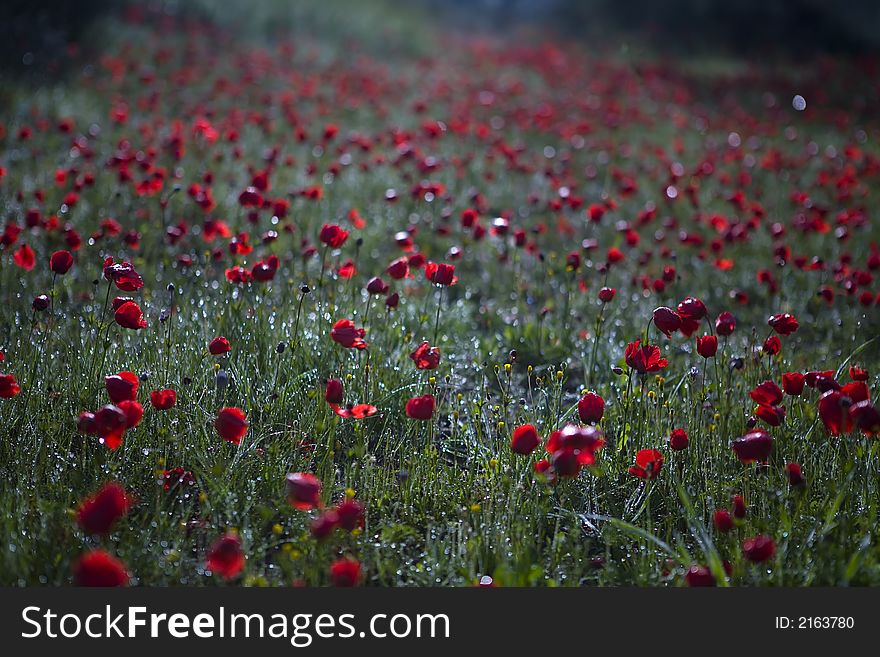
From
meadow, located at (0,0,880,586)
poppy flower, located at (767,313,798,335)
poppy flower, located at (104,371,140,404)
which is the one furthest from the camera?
poppy flower, located at (767,313,798,335)

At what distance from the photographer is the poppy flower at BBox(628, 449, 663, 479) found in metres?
2.33

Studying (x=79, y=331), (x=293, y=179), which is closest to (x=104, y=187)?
(x=293, y=179)

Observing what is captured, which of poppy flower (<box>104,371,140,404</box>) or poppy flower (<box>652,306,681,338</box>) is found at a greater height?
poppy flower (<box>652,306,681,338</box>)

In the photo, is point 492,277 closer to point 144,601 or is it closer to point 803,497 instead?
point 803,497

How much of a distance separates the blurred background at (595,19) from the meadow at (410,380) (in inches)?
207

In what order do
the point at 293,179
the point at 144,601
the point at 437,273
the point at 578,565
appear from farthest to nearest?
the point at 293,179, the point at 437,273, the point at 578,565, the point at 144,601

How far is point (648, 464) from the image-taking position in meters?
2.36

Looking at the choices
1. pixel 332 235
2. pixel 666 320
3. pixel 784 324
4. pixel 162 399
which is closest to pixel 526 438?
pixel 666 320

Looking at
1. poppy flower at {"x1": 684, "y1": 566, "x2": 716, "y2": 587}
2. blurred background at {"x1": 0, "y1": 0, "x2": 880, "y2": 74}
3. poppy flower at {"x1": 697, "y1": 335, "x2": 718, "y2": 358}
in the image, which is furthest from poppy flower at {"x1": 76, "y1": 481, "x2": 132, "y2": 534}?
blurred background at {"x1": 0, "y1": 0, "x2": 880, "y2": 74}

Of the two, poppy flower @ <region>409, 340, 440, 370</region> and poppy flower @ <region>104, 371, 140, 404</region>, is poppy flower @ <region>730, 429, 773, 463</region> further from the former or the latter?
poppy flower @ <region>104, 371, 140, 404</region>

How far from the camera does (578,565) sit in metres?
2.23

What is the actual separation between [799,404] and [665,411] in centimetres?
45

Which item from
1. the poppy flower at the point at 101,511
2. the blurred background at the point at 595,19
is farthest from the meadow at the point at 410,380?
the blurred background at the point at 595,19

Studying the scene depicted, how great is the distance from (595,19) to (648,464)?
16.6 meters
